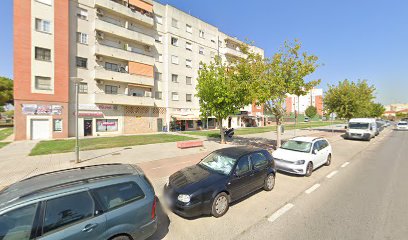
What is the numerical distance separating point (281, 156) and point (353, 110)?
2456cm

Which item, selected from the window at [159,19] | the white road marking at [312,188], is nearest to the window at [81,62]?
the window at [159,19]

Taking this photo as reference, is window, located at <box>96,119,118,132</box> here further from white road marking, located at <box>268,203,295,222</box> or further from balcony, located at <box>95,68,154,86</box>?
white road marking, located at <box>268,203,295,222</box>

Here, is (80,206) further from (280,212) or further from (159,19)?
(159,19)

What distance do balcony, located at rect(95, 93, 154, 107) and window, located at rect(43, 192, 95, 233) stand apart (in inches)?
897

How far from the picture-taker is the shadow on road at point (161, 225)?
158 inches

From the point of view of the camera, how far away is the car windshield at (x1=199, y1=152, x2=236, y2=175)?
5.38 m

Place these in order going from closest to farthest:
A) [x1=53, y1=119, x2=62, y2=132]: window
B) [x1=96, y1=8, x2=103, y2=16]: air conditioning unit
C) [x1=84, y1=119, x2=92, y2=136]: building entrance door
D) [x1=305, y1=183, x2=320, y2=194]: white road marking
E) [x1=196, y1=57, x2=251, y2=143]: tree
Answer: [x1=305, y1=183, x2=320, y2=194]: white road marking, [x1=196, y1=57, x2=251, y2=143]: tree, [x1=53, y1=119, x2=62, y2=132]: window, [x1=84, y1=119, x2=92, y2=136]: building entrance door, [x1=96, y1=8, x2=103, y2=16]: air conditioning unit

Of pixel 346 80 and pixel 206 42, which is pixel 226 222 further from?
pixel 206 42

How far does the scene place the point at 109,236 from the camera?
3.05 metres

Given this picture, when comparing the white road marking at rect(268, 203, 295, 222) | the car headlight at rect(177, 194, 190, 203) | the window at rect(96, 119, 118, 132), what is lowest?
the white road marking at rect(268, 203, 295, 222)

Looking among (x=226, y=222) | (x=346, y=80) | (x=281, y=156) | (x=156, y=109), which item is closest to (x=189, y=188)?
(x=226, y=222)

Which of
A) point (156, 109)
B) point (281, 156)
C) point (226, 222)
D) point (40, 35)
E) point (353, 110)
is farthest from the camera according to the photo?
point (156, 109)

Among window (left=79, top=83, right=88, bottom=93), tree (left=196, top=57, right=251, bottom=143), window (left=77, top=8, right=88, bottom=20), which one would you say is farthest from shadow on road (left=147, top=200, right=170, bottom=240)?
window (left=77, top=8, right=88, bottom=20)

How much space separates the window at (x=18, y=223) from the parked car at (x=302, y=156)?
7.95 metres
